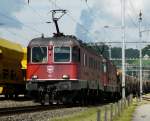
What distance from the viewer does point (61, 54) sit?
3269 centimetres

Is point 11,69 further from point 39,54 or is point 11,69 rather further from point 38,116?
point 38,116

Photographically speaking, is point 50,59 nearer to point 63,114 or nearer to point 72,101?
point 72,101

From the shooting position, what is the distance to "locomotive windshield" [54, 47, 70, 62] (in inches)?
1270

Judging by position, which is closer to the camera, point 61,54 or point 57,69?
point 57,69

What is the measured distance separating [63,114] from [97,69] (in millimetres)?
13910

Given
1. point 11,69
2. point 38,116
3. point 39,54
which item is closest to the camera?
point 38,116

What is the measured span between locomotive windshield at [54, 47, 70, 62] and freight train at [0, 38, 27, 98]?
22.2 ft

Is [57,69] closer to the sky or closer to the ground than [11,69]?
closer to the ground

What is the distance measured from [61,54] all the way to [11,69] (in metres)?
8.86

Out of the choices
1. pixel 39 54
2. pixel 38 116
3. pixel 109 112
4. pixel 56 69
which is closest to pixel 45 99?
pixel 56 69

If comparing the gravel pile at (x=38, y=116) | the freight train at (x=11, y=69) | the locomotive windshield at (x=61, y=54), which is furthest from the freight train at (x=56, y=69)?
the freight train at (x=11, y=69)

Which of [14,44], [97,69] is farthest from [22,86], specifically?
[97,69]

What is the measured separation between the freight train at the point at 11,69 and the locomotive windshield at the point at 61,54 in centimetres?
676

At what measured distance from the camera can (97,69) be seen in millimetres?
39969
